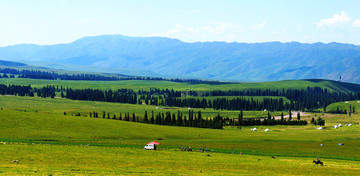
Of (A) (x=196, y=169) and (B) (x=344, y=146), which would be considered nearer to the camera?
(A) (x=196, y=169)

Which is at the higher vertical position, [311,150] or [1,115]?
[1,115]

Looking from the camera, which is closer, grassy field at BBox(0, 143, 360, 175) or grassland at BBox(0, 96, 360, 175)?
grassy field at BBox(0, 143, 360, 175)

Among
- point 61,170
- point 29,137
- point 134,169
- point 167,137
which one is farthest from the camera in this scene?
point 167,137

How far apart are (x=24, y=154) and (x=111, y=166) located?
1772 centimetres

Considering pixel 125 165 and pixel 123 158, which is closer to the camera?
pixel 125 165

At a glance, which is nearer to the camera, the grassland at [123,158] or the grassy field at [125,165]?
the grassy field at [125,165]

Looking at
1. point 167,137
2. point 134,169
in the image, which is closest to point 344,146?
point 167,137

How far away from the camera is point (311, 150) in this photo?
108 meters

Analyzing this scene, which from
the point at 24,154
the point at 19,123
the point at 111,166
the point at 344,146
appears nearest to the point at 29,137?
the point at 19,123

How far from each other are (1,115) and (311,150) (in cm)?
9222

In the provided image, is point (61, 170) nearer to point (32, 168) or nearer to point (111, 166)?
point (32, 168)

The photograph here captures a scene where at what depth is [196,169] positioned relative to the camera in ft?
202

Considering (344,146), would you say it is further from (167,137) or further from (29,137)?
(29,137)

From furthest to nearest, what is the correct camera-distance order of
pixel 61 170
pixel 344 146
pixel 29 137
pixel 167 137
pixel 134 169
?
pixel 167 137 → pixel 344 146 → pixel 29 137 → pixel 134 169 → pixel 61 170
